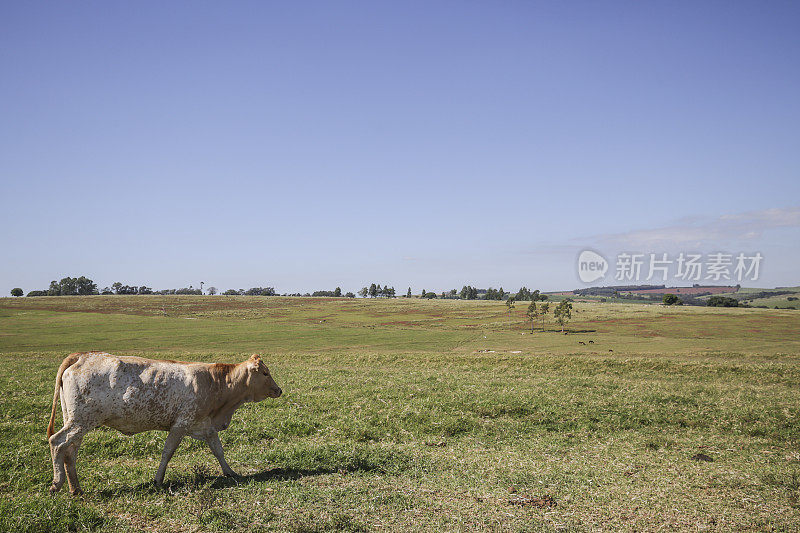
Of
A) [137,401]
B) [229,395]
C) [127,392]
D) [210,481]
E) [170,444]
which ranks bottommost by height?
[210,481]

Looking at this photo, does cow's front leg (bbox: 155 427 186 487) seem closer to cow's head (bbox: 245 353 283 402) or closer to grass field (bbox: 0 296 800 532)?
grass field (bbox: 0 296 800 532)

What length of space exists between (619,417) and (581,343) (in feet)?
176

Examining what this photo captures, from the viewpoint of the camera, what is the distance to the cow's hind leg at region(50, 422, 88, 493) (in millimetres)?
9078

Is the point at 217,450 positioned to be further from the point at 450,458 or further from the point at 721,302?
the point at 721,302

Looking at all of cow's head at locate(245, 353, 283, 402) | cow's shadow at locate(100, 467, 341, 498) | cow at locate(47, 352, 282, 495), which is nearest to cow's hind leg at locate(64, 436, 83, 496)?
cow at locate(47, 352, 282, 495)

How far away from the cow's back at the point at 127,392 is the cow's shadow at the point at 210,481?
1.29 meters

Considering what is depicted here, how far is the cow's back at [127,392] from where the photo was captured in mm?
9188

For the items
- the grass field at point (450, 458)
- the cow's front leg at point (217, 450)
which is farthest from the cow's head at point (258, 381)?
the grass field at point (450, 458)

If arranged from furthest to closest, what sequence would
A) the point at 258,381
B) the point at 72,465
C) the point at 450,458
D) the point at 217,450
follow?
the point at 450,458 < the point at 258,381 < the point at 217,450 < the point at 72,465

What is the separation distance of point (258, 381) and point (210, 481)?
233 centimetres

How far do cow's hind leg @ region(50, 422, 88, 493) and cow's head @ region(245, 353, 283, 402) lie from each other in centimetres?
334

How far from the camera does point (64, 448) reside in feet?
29.9

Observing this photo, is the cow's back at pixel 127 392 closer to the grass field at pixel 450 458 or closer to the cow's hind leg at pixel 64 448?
the cow's hind leg at pixel 64 448

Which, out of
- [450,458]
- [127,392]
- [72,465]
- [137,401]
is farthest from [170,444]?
[450,458]
